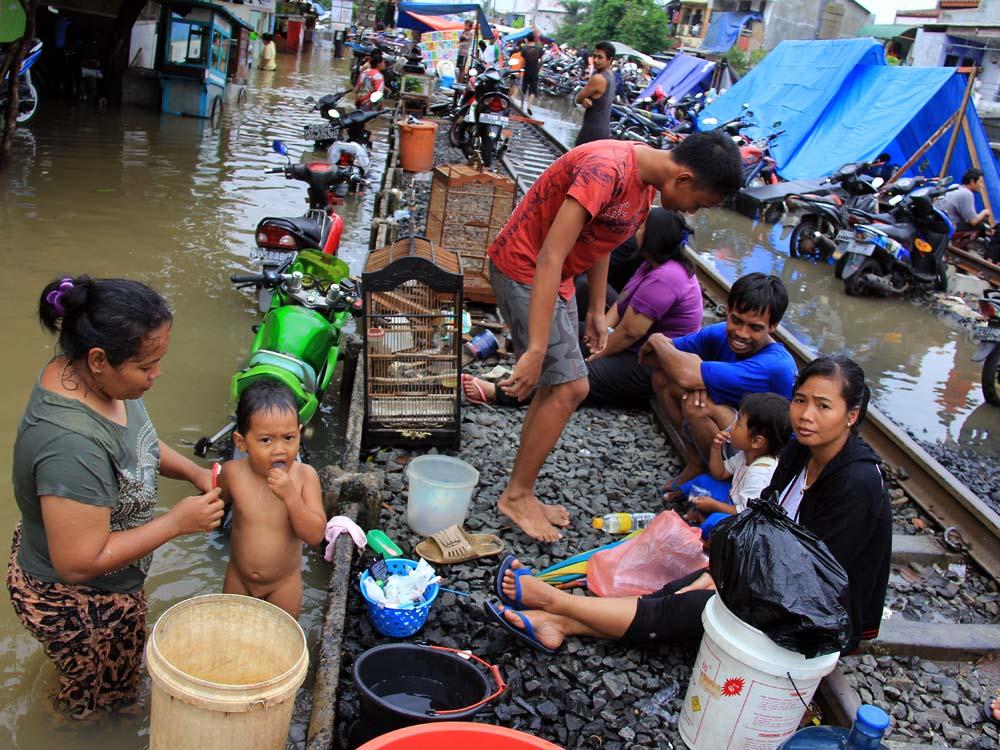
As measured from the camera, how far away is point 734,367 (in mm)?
4469

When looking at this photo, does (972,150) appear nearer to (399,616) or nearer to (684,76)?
(684,76)

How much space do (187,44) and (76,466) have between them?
51.5ft

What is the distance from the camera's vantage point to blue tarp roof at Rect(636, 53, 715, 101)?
26438mm

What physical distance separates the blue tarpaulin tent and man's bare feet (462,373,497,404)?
11.4 meters

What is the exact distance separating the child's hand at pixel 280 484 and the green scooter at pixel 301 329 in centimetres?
133

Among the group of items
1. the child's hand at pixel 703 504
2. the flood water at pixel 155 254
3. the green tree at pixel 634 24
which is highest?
the green tree at pixel 634 24

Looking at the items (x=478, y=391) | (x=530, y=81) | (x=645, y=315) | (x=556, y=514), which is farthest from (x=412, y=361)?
(x=530, y=81)

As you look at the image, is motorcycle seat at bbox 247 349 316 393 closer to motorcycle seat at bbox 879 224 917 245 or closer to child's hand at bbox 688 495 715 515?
child's hand at bbox 688 495 715 515

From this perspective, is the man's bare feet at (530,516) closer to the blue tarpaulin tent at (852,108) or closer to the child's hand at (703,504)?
the child's hand at (703,504)

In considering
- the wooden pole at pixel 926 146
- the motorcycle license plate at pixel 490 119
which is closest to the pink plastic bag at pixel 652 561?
the motorcycle license plate at pixel 490 119

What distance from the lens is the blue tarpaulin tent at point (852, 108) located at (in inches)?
557

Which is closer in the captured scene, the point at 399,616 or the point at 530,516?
the point at 399,616

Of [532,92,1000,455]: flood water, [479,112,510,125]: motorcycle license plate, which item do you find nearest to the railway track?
[532,92,1000,455]: flood water

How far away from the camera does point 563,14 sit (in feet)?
246
